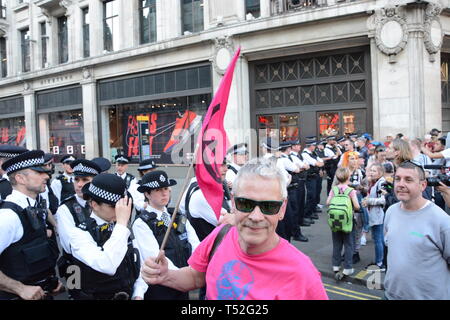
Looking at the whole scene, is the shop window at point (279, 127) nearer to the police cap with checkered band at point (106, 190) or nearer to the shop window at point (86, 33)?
the shop window at point (86, 33)

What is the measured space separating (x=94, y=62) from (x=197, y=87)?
6573 millimetres

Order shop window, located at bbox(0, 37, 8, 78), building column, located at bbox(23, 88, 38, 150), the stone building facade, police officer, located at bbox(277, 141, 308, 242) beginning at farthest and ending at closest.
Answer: shop window, located at bbox(0, 37, 8, 78)
building column, located at bbox(23, 88, 38, 150)
the stone building facade
police officer, located at bbox(277, 141, 308, 242)

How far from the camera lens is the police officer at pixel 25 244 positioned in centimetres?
305

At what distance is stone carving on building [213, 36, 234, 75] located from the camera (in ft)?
51.1

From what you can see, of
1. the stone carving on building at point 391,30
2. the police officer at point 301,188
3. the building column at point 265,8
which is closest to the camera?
the police officer at point 301,188

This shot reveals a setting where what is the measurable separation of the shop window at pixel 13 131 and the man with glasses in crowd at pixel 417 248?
88.2ft

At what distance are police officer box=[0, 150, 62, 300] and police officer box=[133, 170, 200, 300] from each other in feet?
2.54

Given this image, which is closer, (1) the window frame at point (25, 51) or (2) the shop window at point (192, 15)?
(2) the shop window at point (192, 15)

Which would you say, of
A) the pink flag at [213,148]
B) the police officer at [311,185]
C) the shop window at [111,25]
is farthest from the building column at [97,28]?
the pink flag at [213,148]

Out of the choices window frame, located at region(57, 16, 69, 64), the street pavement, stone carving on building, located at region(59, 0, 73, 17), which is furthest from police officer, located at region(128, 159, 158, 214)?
window frame, located at region(57, 16, 69, 64)

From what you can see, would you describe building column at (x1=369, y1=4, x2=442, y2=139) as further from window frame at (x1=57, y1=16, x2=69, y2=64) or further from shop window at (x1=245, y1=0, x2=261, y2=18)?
window frame at (x1=57, y1=16, x2=69, y2=64)

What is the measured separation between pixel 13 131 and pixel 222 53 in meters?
18.6

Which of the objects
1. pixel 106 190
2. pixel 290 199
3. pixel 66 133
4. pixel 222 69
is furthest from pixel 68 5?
pixel 106 190

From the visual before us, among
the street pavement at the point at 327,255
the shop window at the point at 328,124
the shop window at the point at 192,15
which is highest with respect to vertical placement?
the shop window at the point at 192,15
